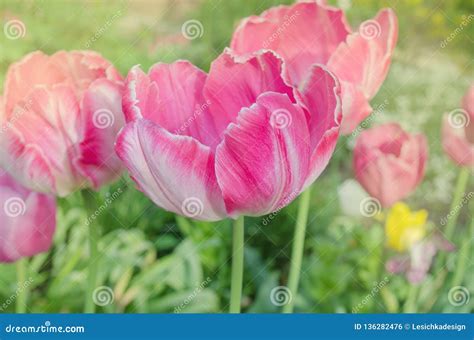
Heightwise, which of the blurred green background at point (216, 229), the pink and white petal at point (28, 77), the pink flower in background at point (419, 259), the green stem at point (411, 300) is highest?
the pink and white petal at point (28, 77)

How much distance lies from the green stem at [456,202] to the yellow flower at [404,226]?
36 mm

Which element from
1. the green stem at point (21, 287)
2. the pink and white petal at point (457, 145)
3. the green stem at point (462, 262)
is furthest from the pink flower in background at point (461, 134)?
the green stem at point (21, 287)

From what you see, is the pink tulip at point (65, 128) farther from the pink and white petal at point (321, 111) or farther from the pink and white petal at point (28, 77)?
the pink and white petal at point (321, 111)

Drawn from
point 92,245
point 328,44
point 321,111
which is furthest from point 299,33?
point 92,245

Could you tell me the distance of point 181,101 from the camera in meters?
0.86

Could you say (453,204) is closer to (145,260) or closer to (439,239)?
(439,239)

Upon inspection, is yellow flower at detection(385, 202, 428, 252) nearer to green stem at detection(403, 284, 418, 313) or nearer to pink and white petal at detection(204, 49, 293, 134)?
green stem at detection(403, 284, 418, 313)

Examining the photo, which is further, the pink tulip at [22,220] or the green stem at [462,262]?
the green stem at [462,262]

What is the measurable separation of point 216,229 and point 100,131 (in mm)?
321

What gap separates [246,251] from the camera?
3.70 ft

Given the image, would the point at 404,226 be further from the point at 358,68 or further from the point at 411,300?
the point at 358,68

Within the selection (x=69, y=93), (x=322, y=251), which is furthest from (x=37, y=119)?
(x=322, y=251)

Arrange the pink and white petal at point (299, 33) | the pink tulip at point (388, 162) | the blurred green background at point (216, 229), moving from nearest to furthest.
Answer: the pink and white petal at point (299, 33)
the pink tulip at point (388, 162)
the blurred green background at point (216, 229)

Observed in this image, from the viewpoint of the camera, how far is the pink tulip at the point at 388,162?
1018mm
